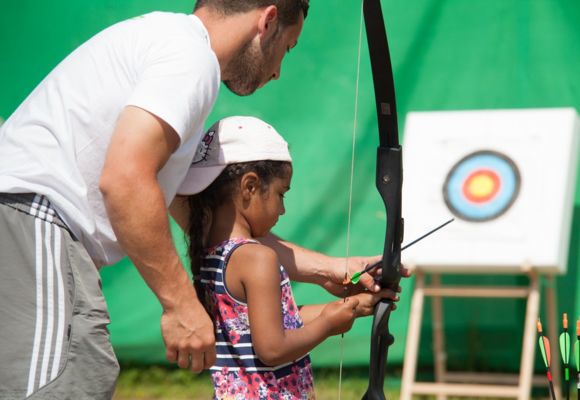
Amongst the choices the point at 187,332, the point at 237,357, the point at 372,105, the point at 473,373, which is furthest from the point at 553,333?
the point at 187,332

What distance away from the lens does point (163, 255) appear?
1.50 metres

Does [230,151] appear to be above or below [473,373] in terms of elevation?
above

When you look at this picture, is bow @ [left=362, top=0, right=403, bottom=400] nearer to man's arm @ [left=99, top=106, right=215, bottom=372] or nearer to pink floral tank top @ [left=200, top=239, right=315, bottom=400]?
pink floral tank top @ [left=200, top=239, right=315, bottom=400]

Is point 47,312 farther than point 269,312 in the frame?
No

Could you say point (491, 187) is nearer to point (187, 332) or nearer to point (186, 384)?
point (186, 384)

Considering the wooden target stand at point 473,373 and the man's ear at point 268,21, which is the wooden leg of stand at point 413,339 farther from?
the man's ear at point 268,21

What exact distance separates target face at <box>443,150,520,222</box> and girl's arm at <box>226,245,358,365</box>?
175 cm

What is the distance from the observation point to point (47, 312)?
5.01 ft

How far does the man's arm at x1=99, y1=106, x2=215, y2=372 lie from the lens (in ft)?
4.79

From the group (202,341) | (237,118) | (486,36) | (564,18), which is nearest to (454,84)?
(486,36)

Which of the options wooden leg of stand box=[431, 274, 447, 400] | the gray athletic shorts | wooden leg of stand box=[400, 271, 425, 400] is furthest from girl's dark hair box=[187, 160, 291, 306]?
wooden leg of stand box=[431, 274, 447, 400]

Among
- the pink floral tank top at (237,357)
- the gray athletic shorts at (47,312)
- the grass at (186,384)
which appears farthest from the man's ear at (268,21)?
the grass at (186,384)

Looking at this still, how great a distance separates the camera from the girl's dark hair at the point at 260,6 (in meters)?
1.77

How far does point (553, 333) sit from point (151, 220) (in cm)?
208
